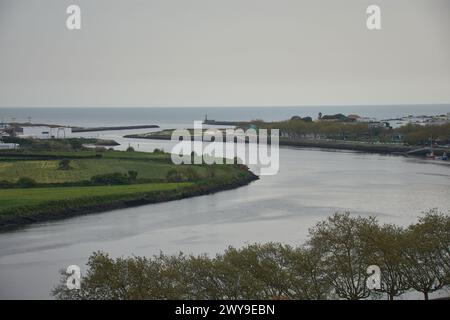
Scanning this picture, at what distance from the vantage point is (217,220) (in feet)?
29.3

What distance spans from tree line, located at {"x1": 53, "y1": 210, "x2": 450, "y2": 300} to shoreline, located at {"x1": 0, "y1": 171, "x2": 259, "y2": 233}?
409cm

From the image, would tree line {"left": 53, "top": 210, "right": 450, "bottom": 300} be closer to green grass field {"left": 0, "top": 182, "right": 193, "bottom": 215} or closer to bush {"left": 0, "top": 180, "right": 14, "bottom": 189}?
green grass field {"left": 0, "top": 182, "right": 193, "bottom": 215}

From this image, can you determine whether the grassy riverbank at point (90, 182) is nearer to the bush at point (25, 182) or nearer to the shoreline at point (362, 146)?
the bush at point (25, 182)

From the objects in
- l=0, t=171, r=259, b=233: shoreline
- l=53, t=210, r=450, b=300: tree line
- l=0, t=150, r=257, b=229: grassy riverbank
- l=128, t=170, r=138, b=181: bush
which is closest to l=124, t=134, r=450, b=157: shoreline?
l=0, t=150, r=257, b=229: grassy riverbank

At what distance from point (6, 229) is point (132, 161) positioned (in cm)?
625

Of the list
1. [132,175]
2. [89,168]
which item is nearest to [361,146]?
[89,168]

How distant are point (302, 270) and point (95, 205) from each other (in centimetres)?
558

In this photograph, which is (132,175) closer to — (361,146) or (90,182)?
(90,182)

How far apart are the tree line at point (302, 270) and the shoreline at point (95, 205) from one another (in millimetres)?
4090

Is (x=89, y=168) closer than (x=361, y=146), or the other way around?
(x=89, y=168)

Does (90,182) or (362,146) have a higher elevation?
(362,146)

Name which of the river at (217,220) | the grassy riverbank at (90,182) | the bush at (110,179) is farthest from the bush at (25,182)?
the river at (217,220)

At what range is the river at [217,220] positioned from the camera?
691cm

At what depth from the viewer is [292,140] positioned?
25.5 m
